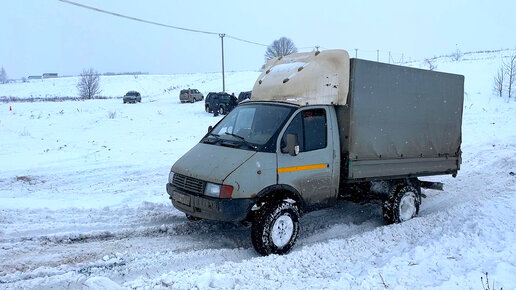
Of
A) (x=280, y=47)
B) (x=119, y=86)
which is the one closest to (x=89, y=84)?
(x=119, y=86)

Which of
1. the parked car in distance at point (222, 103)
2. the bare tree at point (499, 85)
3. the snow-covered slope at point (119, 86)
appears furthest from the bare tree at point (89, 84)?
the bare tree at point (499, 85)

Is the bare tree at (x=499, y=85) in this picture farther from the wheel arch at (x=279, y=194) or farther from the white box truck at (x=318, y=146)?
the wheel arch at (x=279, y=194)

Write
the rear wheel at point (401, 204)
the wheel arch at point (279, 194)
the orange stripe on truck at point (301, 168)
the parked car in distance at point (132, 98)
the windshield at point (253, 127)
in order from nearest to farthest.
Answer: the wheel arch at point (279, 194) < the orange stripe on truck at point (301, 168) < the windshield at point (253, 127) < the rear wheel at point (401, 204) < the parked car in distance at point (132, 98)

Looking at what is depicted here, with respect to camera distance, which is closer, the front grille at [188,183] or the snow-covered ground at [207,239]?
the snow-covered ground at [207,239]

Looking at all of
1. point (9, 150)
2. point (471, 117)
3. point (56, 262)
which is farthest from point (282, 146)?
point (471, 117)

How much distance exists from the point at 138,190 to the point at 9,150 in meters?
7.91

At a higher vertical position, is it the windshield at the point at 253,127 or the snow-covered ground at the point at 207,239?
the windshield at the point at 253,127

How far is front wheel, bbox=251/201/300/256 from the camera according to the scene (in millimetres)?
5469

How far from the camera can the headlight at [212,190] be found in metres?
5.38

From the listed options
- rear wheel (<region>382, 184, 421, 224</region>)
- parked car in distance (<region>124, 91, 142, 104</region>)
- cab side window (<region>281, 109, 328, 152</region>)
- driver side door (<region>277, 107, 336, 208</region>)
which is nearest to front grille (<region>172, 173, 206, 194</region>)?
driver side door (<region>277, 107, 336, 208</region>)

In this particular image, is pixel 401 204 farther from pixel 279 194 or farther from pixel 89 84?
pixel 89 84

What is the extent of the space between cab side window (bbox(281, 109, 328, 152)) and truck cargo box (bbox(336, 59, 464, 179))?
0.40 meters

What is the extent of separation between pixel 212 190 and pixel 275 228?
1049 mm

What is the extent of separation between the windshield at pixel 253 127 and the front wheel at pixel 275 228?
864 millimetres
